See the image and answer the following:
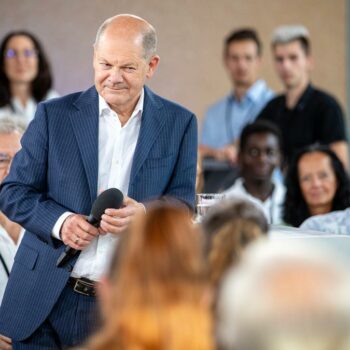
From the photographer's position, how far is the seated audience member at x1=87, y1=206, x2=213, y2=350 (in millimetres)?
1221

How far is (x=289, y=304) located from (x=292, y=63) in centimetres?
489

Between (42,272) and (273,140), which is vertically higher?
(273,140)

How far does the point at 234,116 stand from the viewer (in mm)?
6230

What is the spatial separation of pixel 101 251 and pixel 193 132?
17.1 inches

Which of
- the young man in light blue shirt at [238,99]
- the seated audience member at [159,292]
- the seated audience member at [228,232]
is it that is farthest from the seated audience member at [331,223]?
the young man in light blue shirt at [238,99]

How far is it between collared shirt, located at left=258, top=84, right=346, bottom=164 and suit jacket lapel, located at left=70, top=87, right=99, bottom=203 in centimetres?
301

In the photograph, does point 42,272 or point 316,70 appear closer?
point 42,272

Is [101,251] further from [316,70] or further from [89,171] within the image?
[316,70]

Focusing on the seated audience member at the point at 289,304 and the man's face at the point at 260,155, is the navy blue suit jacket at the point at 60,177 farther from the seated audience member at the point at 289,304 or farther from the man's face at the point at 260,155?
the man's face at the point at 260,155

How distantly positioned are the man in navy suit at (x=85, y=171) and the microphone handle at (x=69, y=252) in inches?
1.2

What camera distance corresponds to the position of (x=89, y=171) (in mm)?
2521

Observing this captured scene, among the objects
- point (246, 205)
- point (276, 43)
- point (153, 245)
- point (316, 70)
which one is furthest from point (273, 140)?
point (153, 245)

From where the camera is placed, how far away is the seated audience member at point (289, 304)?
3.61 feet

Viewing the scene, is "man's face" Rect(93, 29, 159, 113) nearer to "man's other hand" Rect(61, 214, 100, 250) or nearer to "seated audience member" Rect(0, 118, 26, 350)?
"man's other hand" Rect(61, 214, 100, 250)
